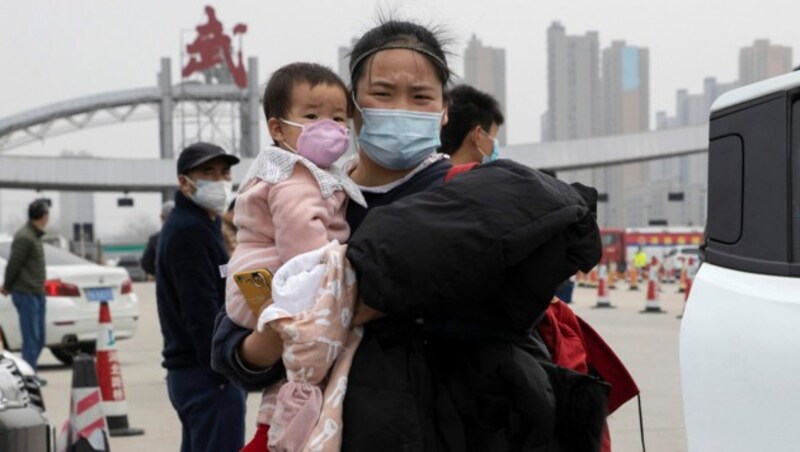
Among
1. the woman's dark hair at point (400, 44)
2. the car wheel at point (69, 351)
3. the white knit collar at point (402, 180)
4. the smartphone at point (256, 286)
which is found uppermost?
the woman's dark hair at point (400, 44)

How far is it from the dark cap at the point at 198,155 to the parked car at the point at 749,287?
124 inches

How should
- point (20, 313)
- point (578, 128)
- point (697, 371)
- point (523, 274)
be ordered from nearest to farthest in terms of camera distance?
point (523, 274) < point (697, 371) < point (20, 313) < point (578, 128)

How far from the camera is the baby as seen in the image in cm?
256

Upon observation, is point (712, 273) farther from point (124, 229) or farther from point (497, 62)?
point (124, 229)

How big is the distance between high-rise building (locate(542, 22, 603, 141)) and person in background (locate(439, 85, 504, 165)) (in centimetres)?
14160

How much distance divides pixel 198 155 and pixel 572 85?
472 feet

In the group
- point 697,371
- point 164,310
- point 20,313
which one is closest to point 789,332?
point 697,371

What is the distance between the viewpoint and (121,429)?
9.56 meters

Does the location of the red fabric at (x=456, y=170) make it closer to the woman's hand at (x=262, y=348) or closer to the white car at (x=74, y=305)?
the woman's hand at (x=262, y=348)

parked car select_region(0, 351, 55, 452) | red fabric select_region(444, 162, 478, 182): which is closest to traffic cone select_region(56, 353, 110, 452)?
parked car select_region(0, 351, 55, 452)

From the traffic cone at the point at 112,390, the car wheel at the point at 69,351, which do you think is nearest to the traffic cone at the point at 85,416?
the traffic cone at the point at 112,390

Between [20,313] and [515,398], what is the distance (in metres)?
10.9

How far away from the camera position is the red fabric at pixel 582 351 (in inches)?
110

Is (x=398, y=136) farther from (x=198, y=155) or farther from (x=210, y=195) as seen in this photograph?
(x=198, y=155)
